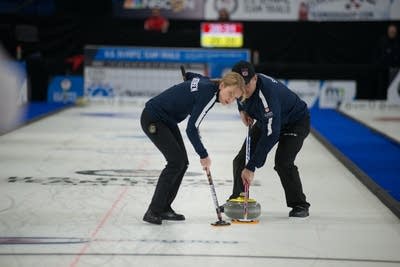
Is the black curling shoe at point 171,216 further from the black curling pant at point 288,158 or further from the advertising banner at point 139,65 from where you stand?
the advertising banner at point 139,65

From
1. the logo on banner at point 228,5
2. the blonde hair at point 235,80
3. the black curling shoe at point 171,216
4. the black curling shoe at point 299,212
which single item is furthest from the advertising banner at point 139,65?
the blonde hair at point 235,80

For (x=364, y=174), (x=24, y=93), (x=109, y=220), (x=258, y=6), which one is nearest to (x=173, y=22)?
(x=258, y=6)

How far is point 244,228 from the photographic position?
26.9 feet

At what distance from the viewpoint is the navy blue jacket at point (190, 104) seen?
7797 millimetres

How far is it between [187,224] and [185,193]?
6.03 ft

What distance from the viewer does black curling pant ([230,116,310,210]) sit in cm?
877

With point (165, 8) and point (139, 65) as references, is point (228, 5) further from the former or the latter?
point (139, 65)

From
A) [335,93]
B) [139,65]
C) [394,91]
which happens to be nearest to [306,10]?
[335,93]

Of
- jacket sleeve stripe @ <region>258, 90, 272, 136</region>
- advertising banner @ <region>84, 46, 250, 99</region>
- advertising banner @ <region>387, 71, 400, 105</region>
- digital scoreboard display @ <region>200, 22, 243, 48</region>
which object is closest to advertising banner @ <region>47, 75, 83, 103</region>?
advertising banner @ <region>84, 46, 250, 99</region>

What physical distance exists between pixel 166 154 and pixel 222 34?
16.6 meters

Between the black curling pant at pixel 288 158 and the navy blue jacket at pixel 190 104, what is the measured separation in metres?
0.88

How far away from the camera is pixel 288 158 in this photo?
8.75m

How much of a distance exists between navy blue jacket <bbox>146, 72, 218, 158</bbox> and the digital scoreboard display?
16.2m

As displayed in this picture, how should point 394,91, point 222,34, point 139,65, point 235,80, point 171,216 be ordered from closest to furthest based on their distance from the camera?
point 235,80 → point 171,216 → point 394,91 → point 139,65 → point 222,34
